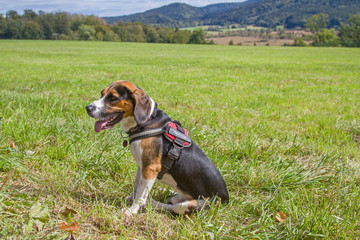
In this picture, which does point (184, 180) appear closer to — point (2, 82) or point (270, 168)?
point (270, 168)

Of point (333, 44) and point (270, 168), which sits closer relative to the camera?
point (270, 168)

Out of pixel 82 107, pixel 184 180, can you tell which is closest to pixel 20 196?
pixel 184 180

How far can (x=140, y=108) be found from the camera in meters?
2.65

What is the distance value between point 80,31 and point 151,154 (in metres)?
109

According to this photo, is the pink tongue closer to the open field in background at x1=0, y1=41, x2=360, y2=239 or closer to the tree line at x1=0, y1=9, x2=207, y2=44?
the open field in background at x1=0, y1=41, x2=360, y2=239

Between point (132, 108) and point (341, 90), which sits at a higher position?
point (132, 108)

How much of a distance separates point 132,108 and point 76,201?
1.10 metres

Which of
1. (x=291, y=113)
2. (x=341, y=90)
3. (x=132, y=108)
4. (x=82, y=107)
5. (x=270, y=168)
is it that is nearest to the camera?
(x=132, y=108)

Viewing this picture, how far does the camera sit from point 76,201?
111 inches

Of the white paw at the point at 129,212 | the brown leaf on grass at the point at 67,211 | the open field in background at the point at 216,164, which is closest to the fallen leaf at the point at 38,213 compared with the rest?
the open field in background at the point at 216,164

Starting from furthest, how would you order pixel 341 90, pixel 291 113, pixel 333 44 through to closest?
pixel 333 44 < pixel 341 90 < pixel 291 113

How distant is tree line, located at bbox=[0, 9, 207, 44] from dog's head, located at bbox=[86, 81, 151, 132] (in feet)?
320

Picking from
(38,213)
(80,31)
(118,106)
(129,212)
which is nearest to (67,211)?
(38,213)

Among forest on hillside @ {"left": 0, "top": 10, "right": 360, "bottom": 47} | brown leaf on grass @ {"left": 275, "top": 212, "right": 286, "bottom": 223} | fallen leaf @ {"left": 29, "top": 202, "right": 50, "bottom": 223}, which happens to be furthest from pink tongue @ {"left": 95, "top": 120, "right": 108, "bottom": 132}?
forest on hillside @ {"left": 0, "top": 10, "right": 360, "bottom": 47}
